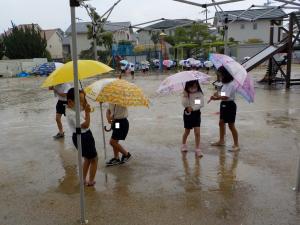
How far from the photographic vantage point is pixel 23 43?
43.7 meters

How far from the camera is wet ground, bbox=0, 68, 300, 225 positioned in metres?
4.08

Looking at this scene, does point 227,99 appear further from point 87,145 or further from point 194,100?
point 87,145

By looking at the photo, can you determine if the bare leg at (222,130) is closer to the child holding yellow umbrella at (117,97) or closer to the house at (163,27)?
the child holding yellow umbrella at (117,97)

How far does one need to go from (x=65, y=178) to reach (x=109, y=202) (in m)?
1.17

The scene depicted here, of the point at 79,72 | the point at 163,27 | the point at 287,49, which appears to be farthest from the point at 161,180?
the point at 163,27

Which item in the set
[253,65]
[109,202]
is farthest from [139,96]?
[253,65]

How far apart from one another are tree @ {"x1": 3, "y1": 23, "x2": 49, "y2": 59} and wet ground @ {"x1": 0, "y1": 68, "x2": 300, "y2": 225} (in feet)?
124

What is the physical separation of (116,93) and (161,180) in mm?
1371

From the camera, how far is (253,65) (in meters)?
16.3

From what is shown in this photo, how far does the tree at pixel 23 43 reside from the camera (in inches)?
1713

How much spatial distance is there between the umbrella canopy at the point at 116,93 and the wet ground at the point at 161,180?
1.11 metres

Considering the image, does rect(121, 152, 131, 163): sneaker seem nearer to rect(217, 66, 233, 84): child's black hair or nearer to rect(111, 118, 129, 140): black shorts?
rect(111, 118, 129, 140): black shorts

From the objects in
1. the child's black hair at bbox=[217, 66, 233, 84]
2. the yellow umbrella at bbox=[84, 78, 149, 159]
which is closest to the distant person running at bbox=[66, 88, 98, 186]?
the yellow umbrella at bbox=[84, 78, 149, 159]

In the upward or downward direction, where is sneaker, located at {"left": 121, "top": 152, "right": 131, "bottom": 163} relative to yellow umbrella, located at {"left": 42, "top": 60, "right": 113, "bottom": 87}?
downward
